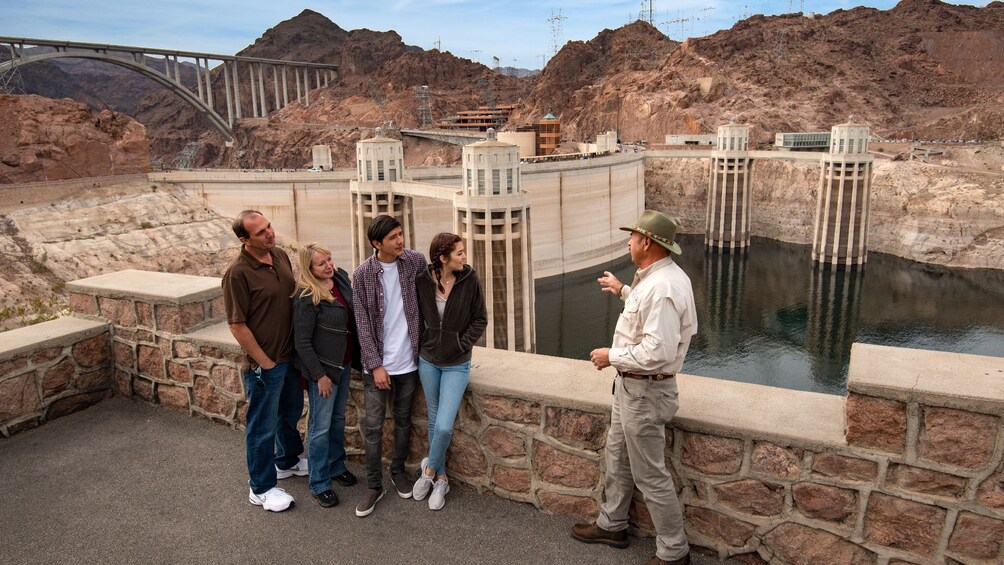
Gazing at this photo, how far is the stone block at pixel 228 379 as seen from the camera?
640 centimetres

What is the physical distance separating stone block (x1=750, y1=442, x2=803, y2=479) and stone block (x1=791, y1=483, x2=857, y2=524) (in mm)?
95

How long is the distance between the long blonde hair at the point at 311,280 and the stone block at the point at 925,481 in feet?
12.7

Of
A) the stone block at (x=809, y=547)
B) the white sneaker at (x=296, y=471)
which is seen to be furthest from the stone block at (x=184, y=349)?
the stone block at (x=809, y=547)

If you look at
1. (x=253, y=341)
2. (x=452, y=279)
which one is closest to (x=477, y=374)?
(x=452, y=279)

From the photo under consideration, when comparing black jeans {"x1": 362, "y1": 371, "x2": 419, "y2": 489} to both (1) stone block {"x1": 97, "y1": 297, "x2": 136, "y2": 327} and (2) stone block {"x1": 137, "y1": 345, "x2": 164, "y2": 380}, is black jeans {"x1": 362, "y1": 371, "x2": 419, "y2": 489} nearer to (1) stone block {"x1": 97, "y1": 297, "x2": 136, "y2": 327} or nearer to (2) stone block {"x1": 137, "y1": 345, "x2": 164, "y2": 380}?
(2) stone block {"x1": 137, "y1": 345, "x2": 164, "y2": 380}

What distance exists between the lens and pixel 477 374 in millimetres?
5414

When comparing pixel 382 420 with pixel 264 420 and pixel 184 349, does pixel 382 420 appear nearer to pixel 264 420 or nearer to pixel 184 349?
pixel 264 420

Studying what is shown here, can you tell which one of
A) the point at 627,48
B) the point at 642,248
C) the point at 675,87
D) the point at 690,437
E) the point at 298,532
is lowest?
the point at 298,532

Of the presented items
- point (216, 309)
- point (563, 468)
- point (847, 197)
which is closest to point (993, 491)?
point (563, 468)

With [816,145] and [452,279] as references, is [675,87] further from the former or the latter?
[452,279]

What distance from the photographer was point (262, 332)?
5.30 meters

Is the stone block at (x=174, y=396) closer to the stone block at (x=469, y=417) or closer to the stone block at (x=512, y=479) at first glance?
the stone block at (x=469, y=417)

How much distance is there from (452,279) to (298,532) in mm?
2116

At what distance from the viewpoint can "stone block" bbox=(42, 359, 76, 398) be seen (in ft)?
22.0
